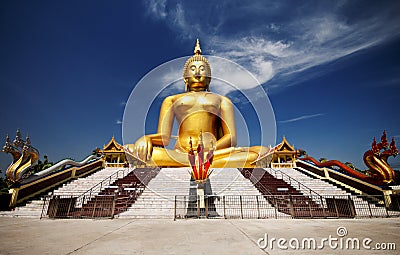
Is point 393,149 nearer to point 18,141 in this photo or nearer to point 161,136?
point 161,136

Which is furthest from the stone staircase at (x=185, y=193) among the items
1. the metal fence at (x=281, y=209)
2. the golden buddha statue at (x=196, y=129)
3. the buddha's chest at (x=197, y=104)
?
the buddha's chest at (x=197, y=104)

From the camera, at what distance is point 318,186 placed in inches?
455

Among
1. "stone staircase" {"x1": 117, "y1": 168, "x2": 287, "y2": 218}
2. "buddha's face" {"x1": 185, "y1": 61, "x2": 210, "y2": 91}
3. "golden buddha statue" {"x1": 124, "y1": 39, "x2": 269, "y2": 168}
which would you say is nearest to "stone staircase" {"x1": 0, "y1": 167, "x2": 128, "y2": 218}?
"golden buddha statue" {"x1": 124, "y1": 39, "x2": 269, "y2": 168}

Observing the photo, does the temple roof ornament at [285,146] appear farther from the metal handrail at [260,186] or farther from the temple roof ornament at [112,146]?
the temple roof ornament at [112,146]

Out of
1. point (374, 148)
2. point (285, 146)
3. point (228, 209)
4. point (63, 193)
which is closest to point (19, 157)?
point (63, 193)

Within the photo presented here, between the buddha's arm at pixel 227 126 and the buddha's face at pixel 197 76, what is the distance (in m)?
2.23

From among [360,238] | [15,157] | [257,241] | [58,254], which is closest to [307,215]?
[360,238]

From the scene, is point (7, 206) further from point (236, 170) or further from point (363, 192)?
point (363, 192)

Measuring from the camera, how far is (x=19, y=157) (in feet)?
33.7

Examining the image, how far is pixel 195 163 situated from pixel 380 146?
28.1 feet

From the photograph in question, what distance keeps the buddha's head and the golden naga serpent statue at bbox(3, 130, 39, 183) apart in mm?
11393

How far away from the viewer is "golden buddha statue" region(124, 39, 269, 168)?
14.6 metres

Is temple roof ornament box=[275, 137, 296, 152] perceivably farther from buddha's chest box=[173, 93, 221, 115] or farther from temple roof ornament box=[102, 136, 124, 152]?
temple roof ornament box=[102, 136, 124, 152]

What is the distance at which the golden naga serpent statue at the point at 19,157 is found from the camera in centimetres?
972
